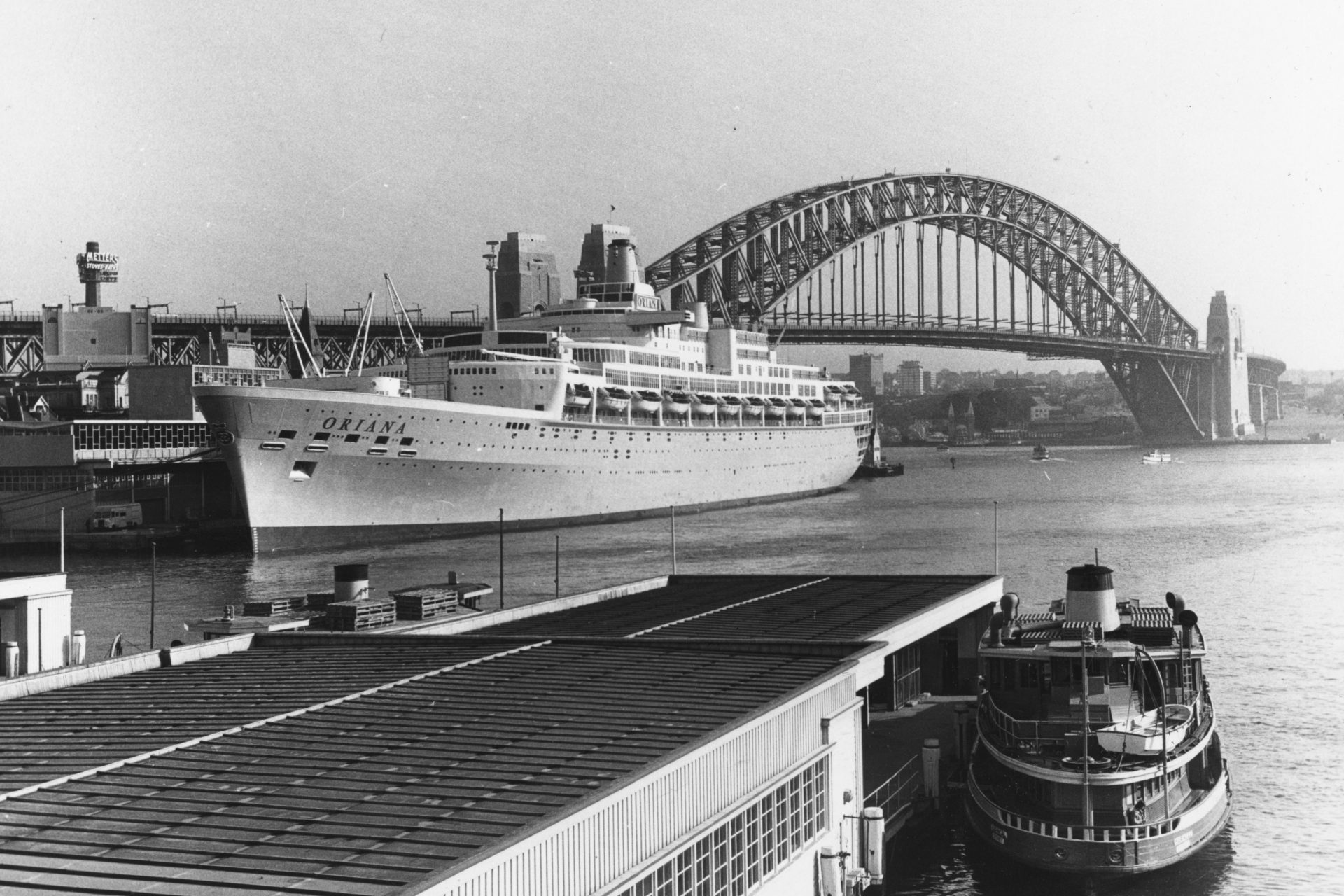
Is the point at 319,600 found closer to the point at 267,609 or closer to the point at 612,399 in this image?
the point at 267,609

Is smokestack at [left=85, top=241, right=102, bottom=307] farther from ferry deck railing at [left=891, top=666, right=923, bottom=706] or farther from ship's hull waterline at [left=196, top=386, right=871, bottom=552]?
ferry deck railing at [left=891, top=666, right=923, bottom=706]

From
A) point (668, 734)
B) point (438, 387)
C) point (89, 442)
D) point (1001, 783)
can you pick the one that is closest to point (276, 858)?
point (668, 734)

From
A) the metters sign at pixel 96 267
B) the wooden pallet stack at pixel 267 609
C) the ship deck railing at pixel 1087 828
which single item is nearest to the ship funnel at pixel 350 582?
the wooden pallet stack at pixel 267 609

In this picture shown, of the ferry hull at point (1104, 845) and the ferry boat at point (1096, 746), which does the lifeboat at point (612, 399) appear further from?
the ferry hull at point (1104, 845)

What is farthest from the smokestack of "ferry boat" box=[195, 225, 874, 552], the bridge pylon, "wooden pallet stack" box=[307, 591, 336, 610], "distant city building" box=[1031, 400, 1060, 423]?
"distant city building" box=[1031, 400, 1060, 423]

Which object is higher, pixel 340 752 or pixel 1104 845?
pixel 340 752

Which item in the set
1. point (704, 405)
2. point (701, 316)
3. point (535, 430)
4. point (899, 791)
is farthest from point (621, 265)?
point (899, 791)
